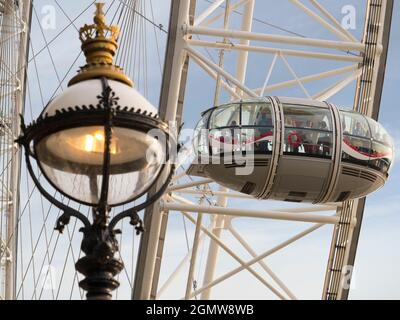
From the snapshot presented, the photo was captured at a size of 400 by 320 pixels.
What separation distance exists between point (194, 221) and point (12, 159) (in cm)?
745

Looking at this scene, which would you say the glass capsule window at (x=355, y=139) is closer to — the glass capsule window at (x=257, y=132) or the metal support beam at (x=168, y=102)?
the glass capsule window at (x=257, y=132)

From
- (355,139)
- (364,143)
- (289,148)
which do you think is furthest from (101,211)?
(364,143)

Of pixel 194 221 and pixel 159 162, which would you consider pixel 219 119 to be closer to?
pixel 194 221

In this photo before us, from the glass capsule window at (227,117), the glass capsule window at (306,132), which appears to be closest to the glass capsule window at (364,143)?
the glass capsule window at (306,132)

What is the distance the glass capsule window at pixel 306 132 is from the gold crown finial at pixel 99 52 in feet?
34.9

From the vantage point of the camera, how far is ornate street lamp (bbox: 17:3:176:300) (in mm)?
6852

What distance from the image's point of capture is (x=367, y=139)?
18.7 metres

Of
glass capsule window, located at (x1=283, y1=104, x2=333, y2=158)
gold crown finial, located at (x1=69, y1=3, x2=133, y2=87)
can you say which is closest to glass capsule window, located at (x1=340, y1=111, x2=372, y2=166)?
glass capsule window, located at (x1=283, y1=104, x2=333, y2=158)

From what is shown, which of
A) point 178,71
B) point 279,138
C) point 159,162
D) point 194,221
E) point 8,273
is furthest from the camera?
point 8,273

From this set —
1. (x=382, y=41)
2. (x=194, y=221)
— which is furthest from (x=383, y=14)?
(x=194, y=221)

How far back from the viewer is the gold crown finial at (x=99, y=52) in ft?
23.9

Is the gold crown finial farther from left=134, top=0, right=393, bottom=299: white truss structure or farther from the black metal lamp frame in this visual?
left=134, top=0, right=393, bottom=299: white truss structure

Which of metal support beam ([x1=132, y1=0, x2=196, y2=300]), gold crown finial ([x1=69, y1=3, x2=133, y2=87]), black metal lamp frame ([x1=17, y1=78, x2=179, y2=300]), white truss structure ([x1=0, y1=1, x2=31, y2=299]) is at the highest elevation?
white truss structure ([x1=0, y1=1, x2=31, y2=299])

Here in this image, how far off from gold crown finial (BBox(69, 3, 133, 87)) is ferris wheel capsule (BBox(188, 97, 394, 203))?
34.5 feet
